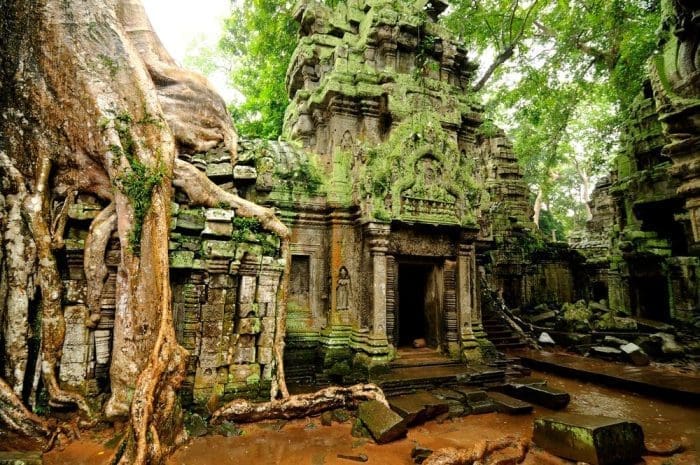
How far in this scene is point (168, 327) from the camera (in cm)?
475

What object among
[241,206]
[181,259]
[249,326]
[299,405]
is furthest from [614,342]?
[181,259]

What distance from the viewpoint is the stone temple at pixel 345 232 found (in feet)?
18.2

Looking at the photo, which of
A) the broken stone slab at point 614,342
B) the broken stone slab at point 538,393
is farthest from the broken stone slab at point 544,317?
the broken stone slab at point 538,393

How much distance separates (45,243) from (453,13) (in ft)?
41.4

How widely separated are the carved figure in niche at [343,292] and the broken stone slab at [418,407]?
2046 mm

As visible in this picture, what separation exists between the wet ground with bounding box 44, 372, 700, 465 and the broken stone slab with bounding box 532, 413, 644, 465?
0.80 ft

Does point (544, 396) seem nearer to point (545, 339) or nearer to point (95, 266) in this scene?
point (545, 339)

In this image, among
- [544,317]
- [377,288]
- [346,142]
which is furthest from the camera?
[544,317]

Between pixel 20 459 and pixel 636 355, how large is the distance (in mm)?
11098

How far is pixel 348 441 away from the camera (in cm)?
489

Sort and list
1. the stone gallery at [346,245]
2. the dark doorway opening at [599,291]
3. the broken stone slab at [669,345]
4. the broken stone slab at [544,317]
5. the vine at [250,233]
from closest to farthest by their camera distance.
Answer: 1. the stone gallery at [346,245]
2. the vine at [250,233]
3. the broken stone slab at [669,345]
4. the broken stone slab at [544,317]
5. the dark doorway opening at [599,291]

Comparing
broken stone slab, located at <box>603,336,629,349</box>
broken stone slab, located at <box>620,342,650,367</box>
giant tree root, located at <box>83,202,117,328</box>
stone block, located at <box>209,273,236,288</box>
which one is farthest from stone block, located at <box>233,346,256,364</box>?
broken stone slab, located at <box>603,336,629,349</box>

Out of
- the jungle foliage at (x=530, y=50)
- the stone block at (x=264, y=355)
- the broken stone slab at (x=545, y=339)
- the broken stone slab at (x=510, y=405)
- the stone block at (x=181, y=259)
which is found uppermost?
the jungle foliage at (x=530, y=50)

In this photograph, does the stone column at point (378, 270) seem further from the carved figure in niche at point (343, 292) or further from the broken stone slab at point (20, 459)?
the broken stone slab at point (20, 459)
